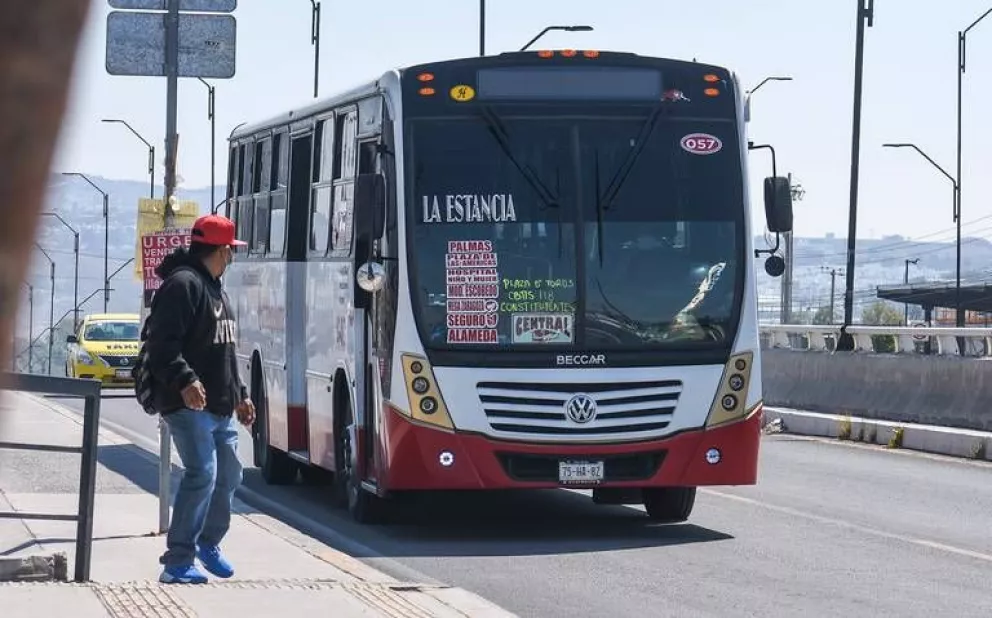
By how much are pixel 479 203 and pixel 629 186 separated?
1.02 meters

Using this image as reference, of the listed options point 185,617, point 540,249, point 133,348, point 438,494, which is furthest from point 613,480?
point 133,348

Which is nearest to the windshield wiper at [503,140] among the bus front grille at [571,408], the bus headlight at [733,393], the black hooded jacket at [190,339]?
the bus front grille at [571,408]

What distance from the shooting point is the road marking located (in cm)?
1188

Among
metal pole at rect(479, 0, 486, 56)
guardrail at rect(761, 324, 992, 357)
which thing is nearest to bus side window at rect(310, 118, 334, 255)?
guardrail at rect(761, 324, 992, 357)

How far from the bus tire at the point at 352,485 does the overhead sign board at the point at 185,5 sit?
3.00 metres

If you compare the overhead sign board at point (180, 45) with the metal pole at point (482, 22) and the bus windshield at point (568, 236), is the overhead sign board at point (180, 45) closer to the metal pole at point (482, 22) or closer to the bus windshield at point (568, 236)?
the bus windshield at point (568, 236)

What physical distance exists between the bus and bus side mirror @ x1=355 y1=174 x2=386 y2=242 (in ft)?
0.05

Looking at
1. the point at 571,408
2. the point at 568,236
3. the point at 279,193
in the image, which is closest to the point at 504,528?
the point at 571,408

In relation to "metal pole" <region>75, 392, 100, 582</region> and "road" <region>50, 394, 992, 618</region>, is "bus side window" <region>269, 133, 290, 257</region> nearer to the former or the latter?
"road" <region>50, 394, 992, 618</region>

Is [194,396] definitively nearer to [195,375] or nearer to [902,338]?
[195,375]

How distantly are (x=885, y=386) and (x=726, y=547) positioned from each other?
11812 millimetres

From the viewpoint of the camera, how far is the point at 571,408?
12.7 meters

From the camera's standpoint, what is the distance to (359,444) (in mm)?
13633

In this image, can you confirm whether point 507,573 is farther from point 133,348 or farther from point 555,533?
point 133,348
